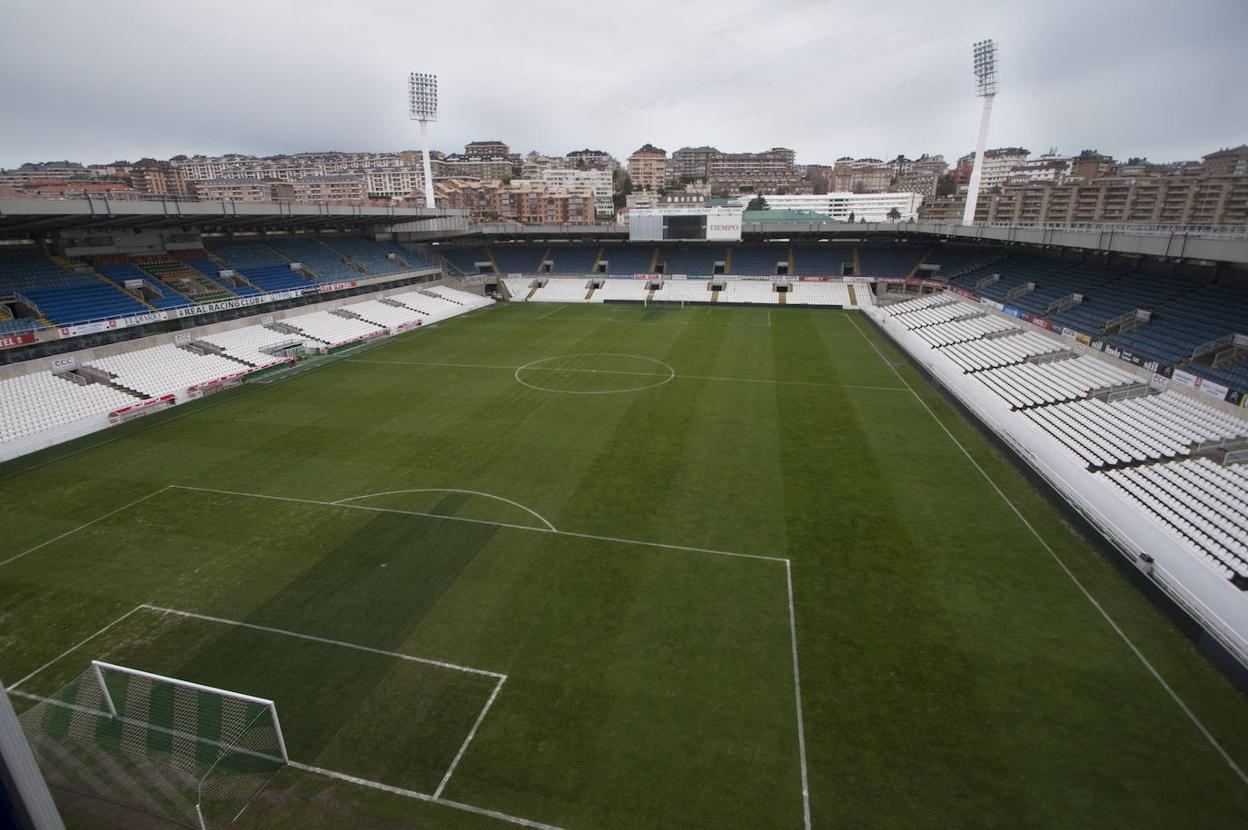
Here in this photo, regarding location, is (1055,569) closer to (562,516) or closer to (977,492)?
(977,492)

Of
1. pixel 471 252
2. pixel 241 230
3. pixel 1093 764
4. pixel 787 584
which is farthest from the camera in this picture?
pixel 471 252

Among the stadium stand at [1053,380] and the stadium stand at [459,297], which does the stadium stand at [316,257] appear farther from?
the stadium stand at [1053,380]

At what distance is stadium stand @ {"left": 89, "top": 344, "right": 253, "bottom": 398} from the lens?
27.0 metres

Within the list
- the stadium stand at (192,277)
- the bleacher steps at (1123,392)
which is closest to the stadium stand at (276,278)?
the stadium stand at (192,277)

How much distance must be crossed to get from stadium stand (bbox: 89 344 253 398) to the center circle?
1477 cm

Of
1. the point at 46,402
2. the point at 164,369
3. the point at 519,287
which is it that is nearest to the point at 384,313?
the point at 519,287

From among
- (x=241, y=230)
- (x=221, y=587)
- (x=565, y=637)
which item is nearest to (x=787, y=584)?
(x=565, y=637)

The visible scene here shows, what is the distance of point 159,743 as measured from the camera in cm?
951

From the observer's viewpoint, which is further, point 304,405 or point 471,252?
point 471,252

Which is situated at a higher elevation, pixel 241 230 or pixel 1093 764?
pixel 241 230

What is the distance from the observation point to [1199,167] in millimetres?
93125

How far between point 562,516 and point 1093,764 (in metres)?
11.7

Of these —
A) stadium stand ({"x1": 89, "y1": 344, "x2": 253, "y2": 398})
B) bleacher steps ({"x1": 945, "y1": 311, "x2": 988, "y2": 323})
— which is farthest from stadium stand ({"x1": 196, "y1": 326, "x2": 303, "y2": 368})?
bleacher steps ({"x1": 945, "y1": 311, "x2": 988, "y2": 323})

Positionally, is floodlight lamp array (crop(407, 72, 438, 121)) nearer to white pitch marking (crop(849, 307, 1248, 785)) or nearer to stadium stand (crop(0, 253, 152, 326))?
stadium stand (crop(0, 253, 152, 326))
